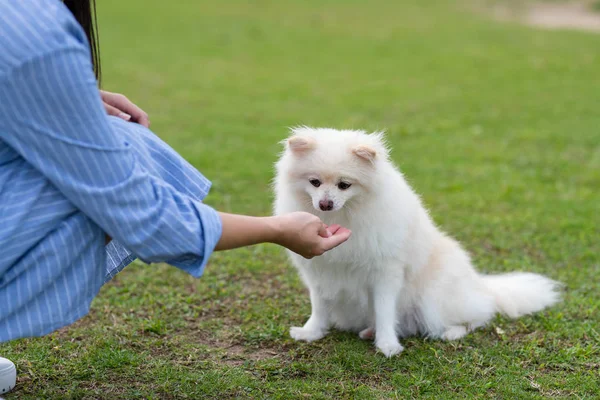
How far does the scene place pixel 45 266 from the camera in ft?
7.03

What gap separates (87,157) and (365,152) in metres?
1.34

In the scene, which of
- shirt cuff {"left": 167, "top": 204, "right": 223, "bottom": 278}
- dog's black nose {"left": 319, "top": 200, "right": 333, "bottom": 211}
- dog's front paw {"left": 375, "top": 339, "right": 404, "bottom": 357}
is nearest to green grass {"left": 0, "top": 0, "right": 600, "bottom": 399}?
dog's front paw {"left": 375, "top": 339, "right": 404, "bottom": 357}

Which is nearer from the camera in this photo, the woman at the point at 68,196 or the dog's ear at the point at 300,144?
the woman at the point at 68,196

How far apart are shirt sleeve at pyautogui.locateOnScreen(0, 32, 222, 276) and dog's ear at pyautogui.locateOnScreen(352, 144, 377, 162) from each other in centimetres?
104

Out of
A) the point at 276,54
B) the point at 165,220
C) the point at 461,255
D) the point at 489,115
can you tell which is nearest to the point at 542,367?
the point at 461,255

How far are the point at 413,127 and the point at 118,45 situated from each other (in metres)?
6.31

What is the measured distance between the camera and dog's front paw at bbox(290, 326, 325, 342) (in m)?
3.33

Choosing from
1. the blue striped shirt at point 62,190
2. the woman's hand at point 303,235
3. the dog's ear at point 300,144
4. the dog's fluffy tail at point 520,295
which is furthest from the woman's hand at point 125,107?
the dog's fluffy tail at point 520,295

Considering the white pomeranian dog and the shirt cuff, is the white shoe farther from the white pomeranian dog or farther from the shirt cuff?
the white pomeranian dog

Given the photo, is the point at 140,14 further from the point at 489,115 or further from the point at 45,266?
the point at 45,266

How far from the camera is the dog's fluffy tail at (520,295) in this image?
3.55 m

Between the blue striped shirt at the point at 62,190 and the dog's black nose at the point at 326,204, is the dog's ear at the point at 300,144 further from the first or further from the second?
the blue striped shirt at the point at 62,190

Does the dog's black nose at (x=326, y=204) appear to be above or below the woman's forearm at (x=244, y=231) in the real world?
below

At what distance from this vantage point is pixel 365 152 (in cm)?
302
